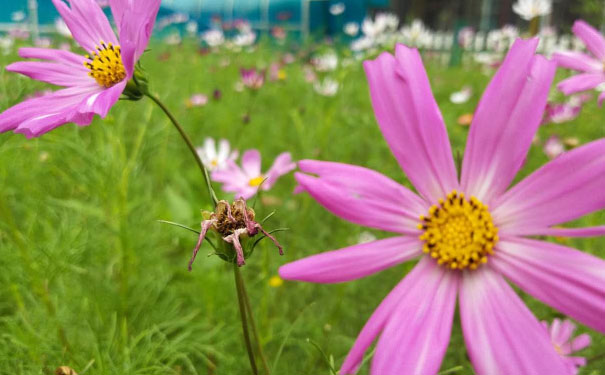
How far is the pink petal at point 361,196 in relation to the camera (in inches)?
13.1

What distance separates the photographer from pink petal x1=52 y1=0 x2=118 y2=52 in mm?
493

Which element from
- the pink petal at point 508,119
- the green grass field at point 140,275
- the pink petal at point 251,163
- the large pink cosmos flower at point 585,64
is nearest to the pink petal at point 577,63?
the large pink cosmos flower at point 585,64

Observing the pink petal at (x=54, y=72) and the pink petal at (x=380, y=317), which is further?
the pink petal at (x=54, y=72)

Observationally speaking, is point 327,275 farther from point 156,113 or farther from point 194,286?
point 156,113

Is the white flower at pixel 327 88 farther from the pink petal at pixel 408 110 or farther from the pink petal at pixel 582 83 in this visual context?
the pink petal at pixel 408 110

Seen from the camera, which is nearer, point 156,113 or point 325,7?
→ point 156,113

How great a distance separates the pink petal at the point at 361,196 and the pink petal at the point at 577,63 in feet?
1.15

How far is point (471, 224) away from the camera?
387 mm

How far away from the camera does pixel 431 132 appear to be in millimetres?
373

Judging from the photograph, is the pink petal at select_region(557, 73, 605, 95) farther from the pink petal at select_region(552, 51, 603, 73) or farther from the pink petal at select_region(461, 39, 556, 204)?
the pink petal at select_region(461, 39, 556, 204)

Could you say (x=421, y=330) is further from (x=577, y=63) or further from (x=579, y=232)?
(x=577, y=63)

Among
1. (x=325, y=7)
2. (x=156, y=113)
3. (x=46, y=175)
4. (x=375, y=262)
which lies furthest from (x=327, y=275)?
(x=325, y=7)

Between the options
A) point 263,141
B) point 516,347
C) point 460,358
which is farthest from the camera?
point 263,141

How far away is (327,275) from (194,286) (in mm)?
650
